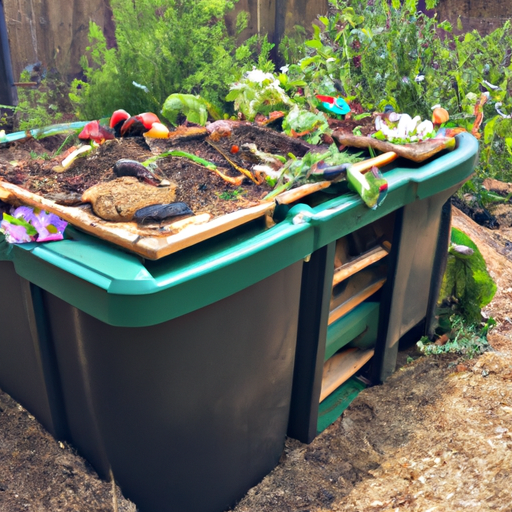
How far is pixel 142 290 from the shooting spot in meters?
0.99

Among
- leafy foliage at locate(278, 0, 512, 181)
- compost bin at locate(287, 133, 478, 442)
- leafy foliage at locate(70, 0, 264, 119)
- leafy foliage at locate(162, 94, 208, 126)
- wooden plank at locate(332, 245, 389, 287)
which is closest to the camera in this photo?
compost bin at locate(287, 133, 478, 442)

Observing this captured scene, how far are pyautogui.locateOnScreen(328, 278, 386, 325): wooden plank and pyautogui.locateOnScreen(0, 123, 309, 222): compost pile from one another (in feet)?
1.52

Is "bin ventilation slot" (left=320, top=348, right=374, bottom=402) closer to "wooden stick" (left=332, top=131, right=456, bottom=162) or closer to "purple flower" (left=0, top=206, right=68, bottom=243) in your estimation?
"wooden stick" (left=332, top=131, right=456, bottom=162)

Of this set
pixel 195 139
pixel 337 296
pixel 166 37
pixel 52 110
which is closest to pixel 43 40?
pixel 52 110

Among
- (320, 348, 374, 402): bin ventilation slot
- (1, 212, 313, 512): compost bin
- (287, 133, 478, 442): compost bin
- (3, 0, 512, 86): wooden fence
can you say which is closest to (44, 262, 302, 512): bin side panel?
(1, 212, 313, 512): compost bin

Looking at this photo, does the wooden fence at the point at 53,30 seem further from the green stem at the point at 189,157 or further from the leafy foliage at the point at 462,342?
the leafy foliage at the point at 462,342

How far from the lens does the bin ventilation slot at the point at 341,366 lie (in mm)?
1768

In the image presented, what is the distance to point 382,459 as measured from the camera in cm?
168

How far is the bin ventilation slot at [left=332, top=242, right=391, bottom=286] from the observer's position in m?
1.57

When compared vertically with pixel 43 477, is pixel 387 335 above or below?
above

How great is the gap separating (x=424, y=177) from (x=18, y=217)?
3.80ft

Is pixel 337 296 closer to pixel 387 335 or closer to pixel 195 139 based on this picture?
pixel 387 335

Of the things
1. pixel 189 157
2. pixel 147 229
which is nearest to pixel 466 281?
pixel 189 157

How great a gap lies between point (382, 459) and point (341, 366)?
33 cm
